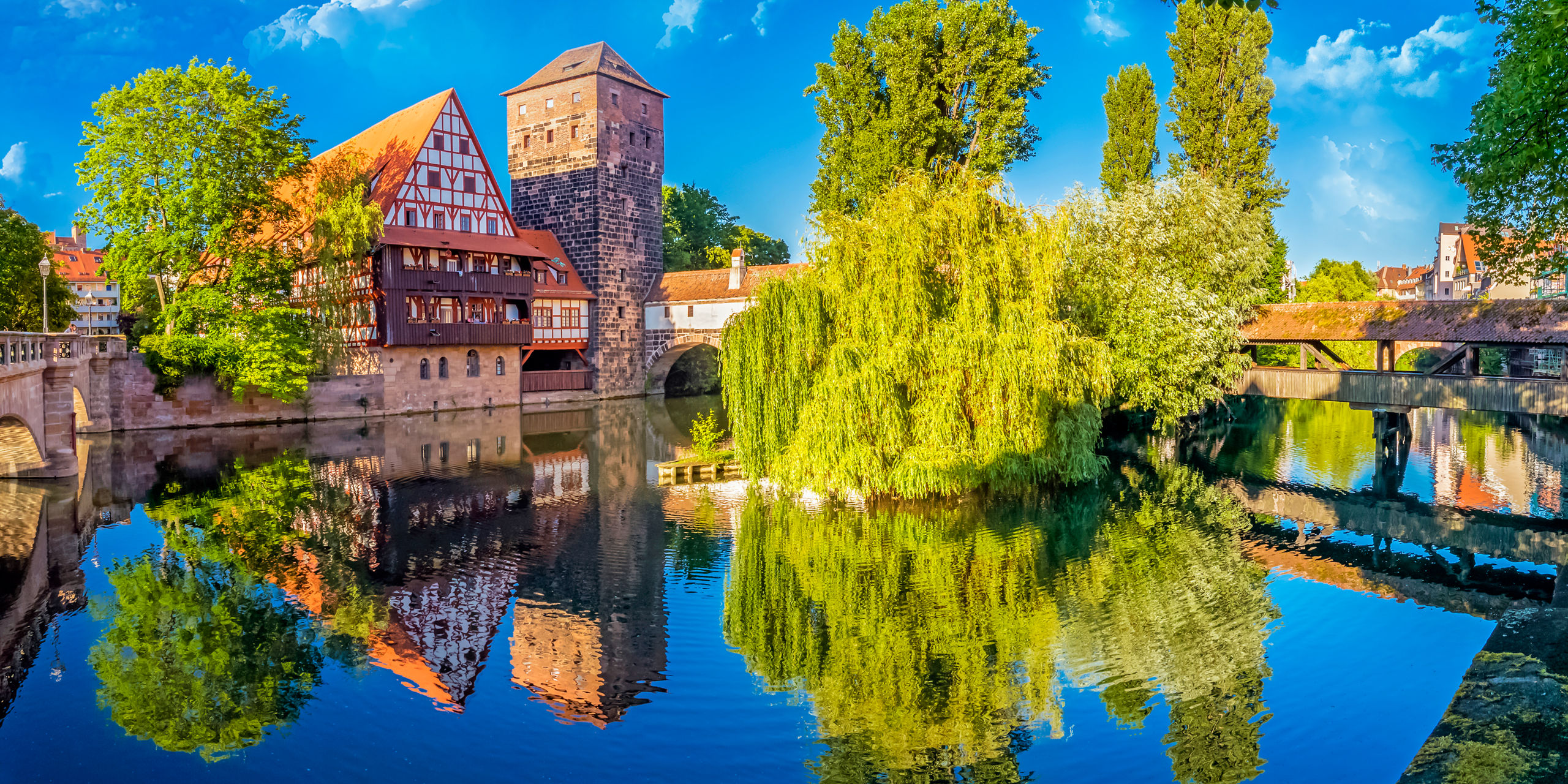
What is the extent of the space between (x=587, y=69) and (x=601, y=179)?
4635mm

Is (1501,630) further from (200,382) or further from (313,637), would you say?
(200,382)

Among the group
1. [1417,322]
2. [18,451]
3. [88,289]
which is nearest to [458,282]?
[18,451]

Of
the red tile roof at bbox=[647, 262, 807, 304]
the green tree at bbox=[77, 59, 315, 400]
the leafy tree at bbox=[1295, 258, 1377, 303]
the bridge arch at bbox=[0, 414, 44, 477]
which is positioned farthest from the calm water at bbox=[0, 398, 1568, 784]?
the leafy tree at bbox=[1295, 258, 1377, 303]

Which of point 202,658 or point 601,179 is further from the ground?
point 601,179

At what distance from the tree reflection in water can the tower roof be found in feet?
95.6

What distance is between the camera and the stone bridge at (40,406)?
53.6 ft

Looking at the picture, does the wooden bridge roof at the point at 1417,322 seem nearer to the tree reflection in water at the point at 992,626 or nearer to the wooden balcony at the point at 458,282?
the tree reflection in water at the point at 992,626

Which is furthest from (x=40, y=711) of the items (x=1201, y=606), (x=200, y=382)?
(x=200, y=382)

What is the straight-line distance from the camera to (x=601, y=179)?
133 feet

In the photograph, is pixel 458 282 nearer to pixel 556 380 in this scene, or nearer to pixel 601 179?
pixel 556 380

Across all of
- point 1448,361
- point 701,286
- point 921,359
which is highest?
point 701,286

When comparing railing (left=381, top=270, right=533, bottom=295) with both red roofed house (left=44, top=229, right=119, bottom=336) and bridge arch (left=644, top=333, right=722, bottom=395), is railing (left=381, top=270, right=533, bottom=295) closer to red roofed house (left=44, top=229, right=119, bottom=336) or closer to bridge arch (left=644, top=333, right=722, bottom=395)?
bridge arch (left=644, top=333, right=722, bottom=395)

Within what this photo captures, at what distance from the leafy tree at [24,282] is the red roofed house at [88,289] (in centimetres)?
3883

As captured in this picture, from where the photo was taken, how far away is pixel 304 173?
100 feet
